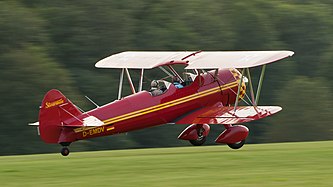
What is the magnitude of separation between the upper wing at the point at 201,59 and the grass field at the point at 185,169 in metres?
Answer: 1.99

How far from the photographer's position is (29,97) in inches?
2052

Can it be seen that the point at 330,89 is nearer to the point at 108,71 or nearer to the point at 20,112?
the point at 108,71

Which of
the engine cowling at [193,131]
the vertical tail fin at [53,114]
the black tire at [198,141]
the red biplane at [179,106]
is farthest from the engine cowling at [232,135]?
the vertical tail fin at [53,114]

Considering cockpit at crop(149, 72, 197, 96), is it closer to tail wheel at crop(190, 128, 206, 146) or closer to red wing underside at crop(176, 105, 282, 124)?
red wing underside at crop(176, 105, 282, 124)

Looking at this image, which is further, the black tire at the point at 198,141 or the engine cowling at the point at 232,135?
the black tire at the point at 198,141

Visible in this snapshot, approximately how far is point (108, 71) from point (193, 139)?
3688cm

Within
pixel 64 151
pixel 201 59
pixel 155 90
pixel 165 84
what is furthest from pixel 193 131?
pixel 64 151

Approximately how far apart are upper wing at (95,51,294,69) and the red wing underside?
45.2 inches

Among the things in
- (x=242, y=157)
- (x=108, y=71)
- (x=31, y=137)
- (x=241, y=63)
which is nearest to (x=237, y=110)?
(x=241, y=63)

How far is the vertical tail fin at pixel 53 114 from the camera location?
1966cm

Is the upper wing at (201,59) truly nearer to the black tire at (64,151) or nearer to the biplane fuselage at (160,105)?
the biplane fuselage at (160,105)

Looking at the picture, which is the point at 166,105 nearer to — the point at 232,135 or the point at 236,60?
the point at 232,135

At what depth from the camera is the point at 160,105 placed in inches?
868

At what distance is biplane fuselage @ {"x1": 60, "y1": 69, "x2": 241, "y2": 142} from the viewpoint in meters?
20.8
